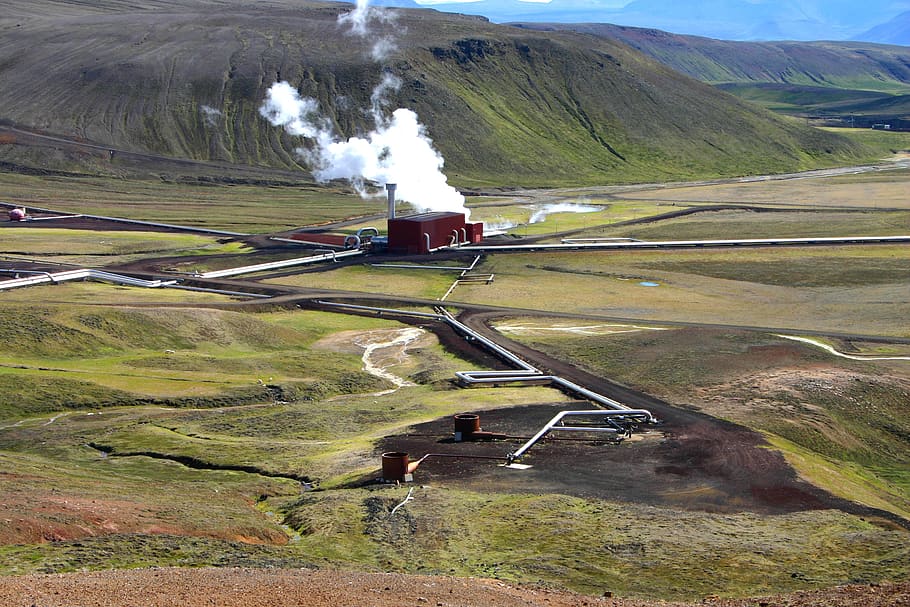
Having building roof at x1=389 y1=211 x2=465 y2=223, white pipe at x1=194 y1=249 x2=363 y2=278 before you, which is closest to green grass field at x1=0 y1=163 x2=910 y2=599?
white pipe at x1=194 y1=249 x2=363 y2=278

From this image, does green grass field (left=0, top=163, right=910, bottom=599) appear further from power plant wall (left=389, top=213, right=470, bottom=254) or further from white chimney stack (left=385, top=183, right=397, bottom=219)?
white chimney stack (left=385, top=183, right=397, bottom=219)

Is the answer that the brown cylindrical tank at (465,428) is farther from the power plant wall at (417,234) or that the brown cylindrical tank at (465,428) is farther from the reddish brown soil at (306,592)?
the power plant wall at (417,234)

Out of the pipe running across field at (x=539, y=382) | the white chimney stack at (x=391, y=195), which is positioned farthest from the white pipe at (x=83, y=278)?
the white chimney stack at (x=391, y=195)

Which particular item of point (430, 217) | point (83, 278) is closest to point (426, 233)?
point (430, 217)

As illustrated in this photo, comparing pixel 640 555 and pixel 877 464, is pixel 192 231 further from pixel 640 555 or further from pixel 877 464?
pixel 640 555

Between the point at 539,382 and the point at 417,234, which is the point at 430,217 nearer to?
the point at 417,234

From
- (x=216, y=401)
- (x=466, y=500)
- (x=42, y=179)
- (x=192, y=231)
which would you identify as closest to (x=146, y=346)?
(x=216, y=401)

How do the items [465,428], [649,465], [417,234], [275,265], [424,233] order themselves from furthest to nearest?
[424,233], [417,234], [275,265], [465,428], [649,465]
